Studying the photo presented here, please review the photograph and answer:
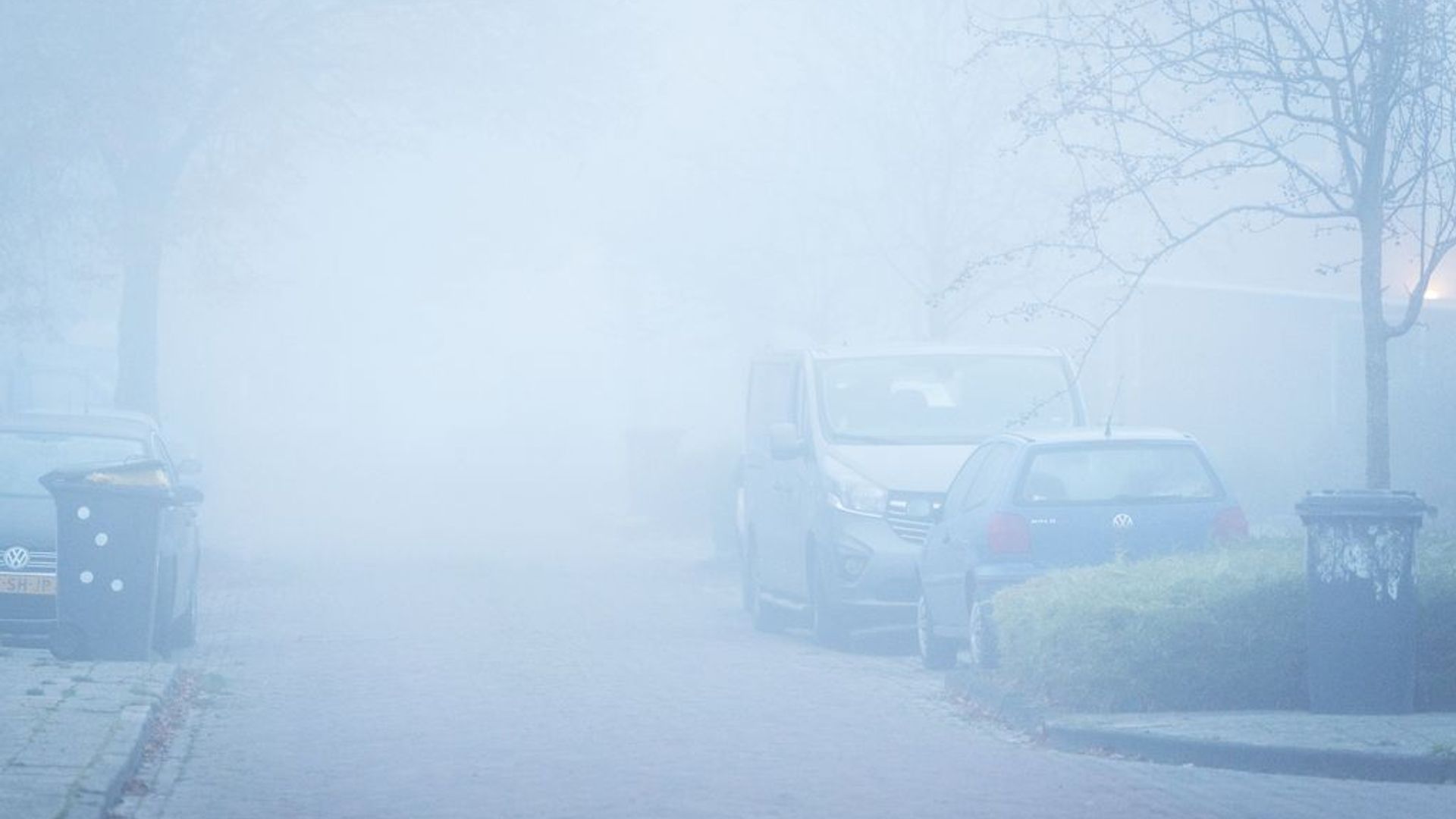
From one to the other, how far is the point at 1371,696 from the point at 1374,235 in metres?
3.67

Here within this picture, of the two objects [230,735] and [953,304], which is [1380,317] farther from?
[953,304]

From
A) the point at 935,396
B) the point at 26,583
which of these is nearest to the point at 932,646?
the point at 935,396

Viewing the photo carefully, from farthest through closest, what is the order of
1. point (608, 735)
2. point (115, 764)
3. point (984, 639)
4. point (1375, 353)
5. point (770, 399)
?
point (770, 399) < point (1375, 353) < point (984, 639) < point (608, 735) < point (115, 764)

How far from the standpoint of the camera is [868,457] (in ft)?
55.0

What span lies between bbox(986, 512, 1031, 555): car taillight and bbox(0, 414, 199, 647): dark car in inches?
226

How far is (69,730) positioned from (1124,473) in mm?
6916

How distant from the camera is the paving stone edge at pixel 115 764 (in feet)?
28.8

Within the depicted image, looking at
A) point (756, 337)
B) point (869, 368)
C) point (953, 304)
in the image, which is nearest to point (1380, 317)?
point (869, 368)

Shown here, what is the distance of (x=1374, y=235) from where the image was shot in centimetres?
1355

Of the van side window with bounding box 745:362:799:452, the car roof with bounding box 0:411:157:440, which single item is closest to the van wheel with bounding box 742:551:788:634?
the van side window with bounding box 745:362:799:452

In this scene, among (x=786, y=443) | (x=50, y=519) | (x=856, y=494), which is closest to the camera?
(x=50, y=519)

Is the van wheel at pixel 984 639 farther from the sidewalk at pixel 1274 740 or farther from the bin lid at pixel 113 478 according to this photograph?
the bin lid at pixel 113 478

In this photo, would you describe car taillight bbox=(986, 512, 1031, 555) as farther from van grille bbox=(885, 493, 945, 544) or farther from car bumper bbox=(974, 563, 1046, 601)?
van grille bbox=(885, 493, 945, 544)

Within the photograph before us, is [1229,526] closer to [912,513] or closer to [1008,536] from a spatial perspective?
[1008,536]
